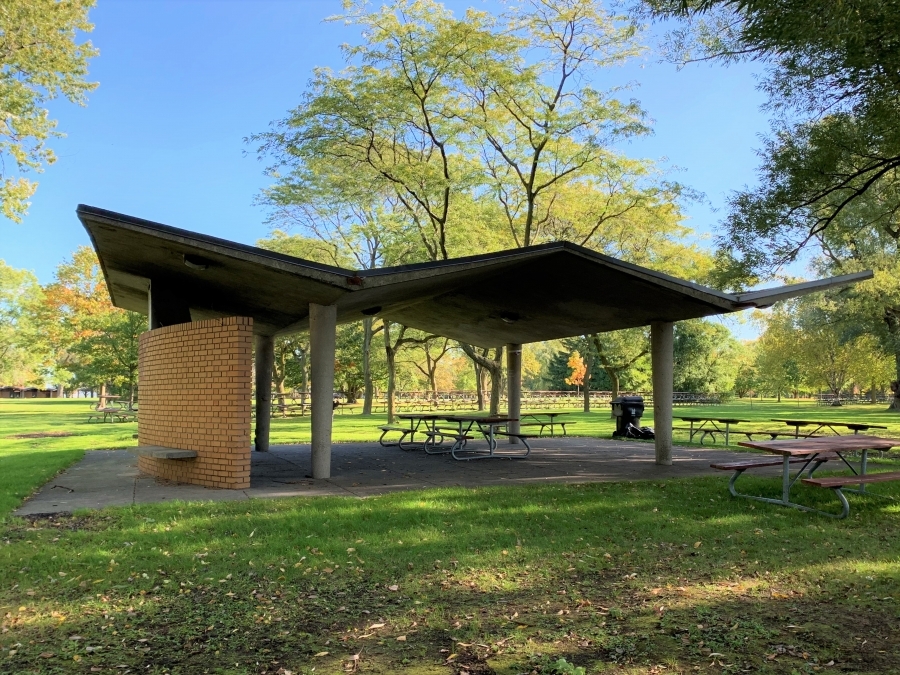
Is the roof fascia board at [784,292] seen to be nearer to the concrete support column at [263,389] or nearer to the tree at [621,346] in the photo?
the concrete support column at [263,389]

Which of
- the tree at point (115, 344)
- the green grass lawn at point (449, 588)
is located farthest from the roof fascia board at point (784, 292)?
the tree at point (115, 344)

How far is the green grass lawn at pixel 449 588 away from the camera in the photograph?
3242 millimetres

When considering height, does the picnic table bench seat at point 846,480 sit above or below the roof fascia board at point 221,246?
below

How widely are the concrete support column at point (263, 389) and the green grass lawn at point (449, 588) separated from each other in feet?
21.8

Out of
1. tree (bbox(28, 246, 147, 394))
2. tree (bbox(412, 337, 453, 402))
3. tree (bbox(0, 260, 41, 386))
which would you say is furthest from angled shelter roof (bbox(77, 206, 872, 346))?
tree (bbox(0, 260, 41, 386))

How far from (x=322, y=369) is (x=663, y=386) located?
18.8 feet

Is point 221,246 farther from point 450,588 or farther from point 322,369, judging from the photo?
point 450,588

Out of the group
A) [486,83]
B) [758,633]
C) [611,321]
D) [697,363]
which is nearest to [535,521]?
[758,633]

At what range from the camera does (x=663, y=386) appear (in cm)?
1062

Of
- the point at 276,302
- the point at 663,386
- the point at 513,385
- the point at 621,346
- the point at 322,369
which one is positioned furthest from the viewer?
the point at 621,346

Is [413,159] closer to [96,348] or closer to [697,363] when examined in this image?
[96,348]

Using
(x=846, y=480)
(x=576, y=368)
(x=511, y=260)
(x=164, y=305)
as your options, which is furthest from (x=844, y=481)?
(x=576, y=368)

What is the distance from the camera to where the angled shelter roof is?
7211 millimetres

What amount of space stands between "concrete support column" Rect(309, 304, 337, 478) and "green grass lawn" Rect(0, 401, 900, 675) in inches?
71.8
